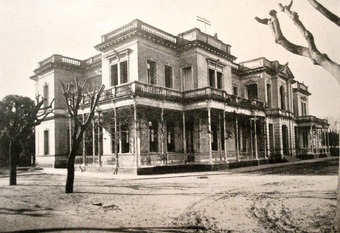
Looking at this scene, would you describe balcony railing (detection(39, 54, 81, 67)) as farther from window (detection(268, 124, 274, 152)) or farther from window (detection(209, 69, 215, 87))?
window (detection(268, 124, 274, 152))

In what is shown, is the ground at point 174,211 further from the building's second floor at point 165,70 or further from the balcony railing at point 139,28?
the balcony railing at point 139,28

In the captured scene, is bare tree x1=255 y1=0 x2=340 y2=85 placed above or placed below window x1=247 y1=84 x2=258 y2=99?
below

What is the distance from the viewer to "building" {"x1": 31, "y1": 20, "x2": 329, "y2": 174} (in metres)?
19.5

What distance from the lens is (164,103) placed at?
1980 cm

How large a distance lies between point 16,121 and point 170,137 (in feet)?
34.9

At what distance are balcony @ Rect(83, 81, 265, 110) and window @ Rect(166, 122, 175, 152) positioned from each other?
2171 mm

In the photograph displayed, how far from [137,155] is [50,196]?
7637 millimetres

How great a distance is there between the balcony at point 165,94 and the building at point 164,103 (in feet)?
0.23

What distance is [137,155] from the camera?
1717cm

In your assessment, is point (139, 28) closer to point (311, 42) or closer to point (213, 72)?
point (213, 72)

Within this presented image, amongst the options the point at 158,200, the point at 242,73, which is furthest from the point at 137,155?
the point at 242,73

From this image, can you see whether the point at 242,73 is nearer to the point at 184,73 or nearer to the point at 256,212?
the point at 184,73

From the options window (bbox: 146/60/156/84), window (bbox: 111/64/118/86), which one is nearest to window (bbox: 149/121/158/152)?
window (bbox: 146/60/156/84)

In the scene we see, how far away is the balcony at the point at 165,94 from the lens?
59.4ft
